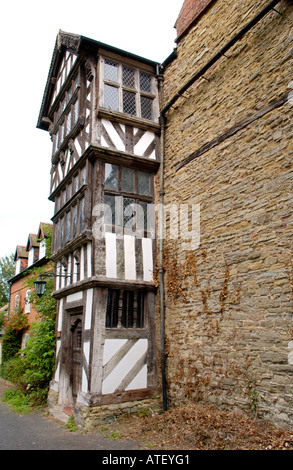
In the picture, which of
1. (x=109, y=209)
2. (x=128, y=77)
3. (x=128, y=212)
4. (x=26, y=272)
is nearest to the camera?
(x=109, y=209)

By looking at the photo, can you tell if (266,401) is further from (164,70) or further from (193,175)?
(164,70)

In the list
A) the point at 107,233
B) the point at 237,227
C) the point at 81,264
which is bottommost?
the point at 81,264

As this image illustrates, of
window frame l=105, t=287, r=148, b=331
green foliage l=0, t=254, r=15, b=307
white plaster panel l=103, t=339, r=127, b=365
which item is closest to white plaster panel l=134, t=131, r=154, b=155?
window frame l=105, t=287, r=148, b=331

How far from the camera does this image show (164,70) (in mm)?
Result: 8852

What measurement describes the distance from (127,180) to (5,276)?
2810 centimetres

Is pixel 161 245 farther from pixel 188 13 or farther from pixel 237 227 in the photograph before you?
pixel 188 13

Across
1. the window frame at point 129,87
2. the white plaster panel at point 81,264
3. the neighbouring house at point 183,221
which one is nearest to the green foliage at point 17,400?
the neighbouring house at point 183,221

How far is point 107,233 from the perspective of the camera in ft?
23.7

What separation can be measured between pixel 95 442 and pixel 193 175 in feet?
17.1

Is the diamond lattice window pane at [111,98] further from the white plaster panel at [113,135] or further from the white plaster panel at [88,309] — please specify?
the white plaster panel at [88,309]

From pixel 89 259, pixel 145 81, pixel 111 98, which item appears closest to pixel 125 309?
pixel 89 259

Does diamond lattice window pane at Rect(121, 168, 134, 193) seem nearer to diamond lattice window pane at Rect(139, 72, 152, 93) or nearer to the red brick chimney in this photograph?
diamond lattice window pane at Rect(139, 72, 152, 93)

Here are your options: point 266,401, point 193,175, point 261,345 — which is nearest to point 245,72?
point 193,175

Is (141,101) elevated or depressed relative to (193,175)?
elevated
